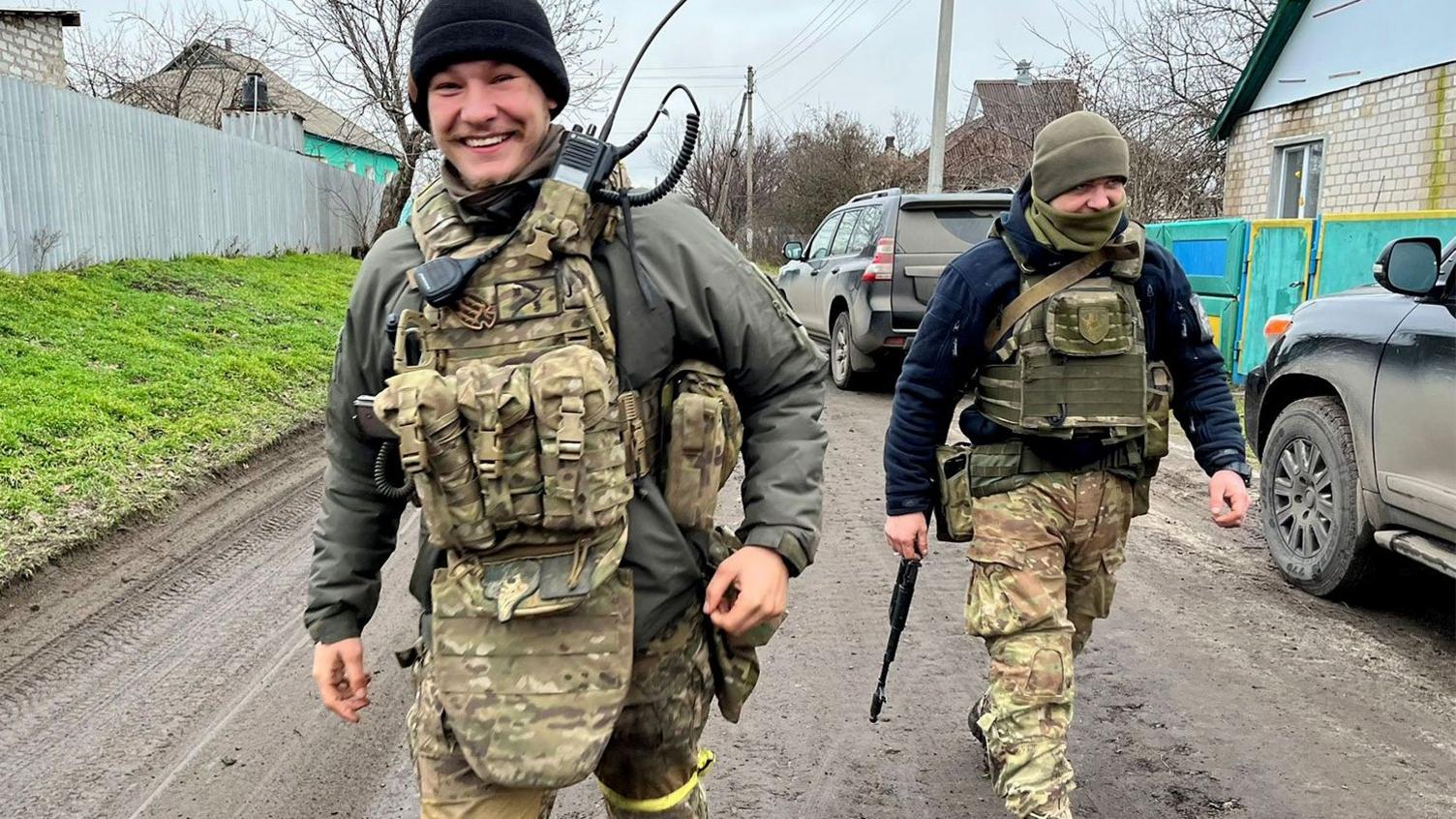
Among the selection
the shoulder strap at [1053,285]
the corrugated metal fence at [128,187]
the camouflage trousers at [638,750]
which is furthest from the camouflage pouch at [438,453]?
the corrugated metal fence at [128,187]

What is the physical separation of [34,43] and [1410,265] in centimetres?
1935

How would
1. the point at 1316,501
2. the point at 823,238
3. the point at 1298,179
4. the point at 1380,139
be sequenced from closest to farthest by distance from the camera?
the point at 1316,501
the point at 823,238
the point at 1380,139
the point at 1298,179

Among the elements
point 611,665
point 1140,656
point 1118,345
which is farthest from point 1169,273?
point 611,665

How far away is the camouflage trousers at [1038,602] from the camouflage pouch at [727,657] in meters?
0.88

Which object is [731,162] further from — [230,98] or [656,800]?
[656,800]

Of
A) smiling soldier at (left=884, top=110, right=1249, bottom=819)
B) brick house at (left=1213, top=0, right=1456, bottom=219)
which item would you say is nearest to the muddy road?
smiling soldier at (left=884, top=110, right=1249, bottom=819)

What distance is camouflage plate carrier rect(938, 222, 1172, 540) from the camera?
2.69 metres

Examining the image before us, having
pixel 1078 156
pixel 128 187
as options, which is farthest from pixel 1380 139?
pixel 128 187

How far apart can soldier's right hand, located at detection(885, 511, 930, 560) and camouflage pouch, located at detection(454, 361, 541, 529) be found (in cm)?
148

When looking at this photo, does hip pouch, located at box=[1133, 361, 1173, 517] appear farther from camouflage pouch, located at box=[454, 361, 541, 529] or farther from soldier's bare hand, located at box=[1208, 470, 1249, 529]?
camouflage pouch, located at box=[454, 361, 541, 529]

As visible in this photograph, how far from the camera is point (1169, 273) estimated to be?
2.83m

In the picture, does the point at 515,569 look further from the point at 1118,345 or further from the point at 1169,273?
the point at 1169,273

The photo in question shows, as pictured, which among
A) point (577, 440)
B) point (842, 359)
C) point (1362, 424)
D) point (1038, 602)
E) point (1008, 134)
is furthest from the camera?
point (1008, 134)

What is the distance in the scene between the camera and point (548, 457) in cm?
159
